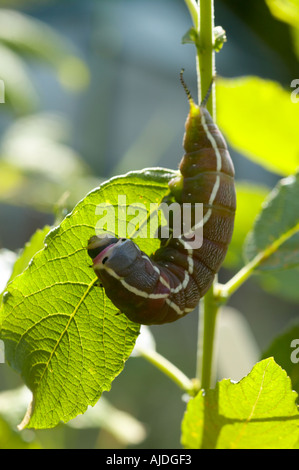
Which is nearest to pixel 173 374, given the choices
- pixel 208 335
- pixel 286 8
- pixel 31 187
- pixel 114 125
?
pixel 208 335

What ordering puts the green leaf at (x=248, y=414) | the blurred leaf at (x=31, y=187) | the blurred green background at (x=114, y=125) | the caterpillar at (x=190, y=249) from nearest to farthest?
the green leaf at (x=248, y=414)
the caterpillar at (x=190, y=249)
the blurred green background at (x=114, y=125)
the blurred leaf at (x=31, y=187)

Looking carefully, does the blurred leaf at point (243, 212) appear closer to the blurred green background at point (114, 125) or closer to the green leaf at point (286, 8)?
the blurred green background at point (114, 125)

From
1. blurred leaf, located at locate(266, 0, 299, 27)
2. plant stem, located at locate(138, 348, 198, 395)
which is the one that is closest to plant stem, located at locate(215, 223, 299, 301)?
plant stem, located at locate(138, 348, 198, 395)

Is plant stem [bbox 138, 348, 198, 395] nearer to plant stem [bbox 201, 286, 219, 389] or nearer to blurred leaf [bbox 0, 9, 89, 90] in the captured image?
plant stem [bbox 201, 286, 219, 389]

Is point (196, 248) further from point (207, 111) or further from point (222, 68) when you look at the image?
point (222, 68)

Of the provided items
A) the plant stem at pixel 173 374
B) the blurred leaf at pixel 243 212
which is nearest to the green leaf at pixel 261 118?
the blurred leaf at pixel 243 212
